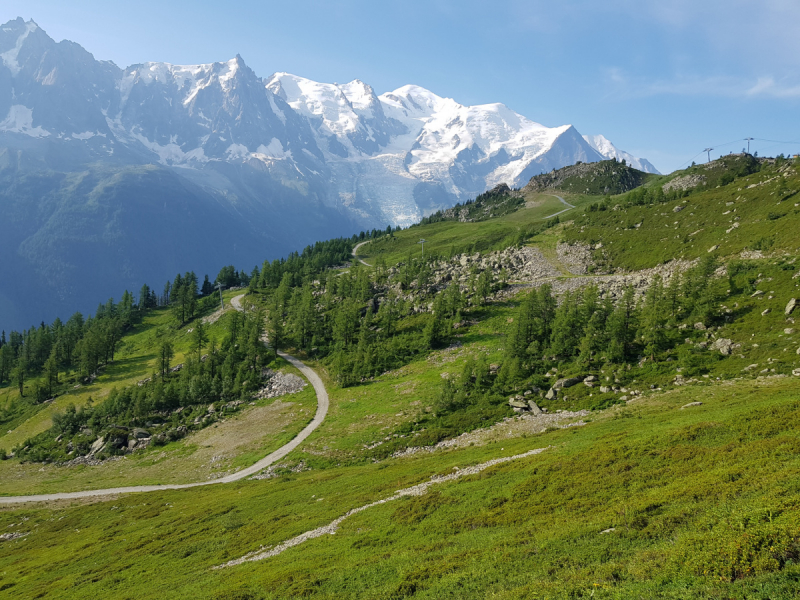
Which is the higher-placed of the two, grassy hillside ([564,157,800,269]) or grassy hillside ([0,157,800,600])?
grassy hillside ([564,157,800,269])

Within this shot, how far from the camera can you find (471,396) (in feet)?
228

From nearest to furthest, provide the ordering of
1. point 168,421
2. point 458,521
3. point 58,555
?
1. point 458,521
2. point 58,555
3. point 168,421

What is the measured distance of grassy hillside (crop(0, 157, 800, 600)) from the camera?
19.6 metres

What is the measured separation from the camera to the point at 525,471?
35.9m

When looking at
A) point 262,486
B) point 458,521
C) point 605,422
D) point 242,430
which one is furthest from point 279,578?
point 242,430

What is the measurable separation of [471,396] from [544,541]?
47.1 m

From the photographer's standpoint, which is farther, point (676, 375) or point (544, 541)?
point (676, 375)

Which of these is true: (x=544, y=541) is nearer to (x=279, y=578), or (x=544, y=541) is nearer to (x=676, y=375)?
(x=279, y=578)

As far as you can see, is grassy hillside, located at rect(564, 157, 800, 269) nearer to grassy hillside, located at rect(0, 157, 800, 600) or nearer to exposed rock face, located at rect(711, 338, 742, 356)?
grassy hillside, located at rect(0, 157, 800, 600)

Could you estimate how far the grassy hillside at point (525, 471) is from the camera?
19578 millimetres

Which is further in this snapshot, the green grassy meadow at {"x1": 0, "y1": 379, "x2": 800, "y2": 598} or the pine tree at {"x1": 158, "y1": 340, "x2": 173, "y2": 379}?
the pine tree at {"x1": 158, "y1": 340, "x2": 173, "y2": 379}

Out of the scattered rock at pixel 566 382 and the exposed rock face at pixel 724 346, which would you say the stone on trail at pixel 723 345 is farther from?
the scattered rock at pixel 566 382

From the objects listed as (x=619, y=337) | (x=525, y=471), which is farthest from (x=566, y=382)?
(x=525, y=471)

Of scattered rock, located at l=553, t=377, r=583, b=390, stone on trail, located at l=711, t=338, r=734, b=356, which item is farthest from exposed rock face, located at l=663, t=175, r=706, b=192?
scattered rock, located at l=553, t=377, r=583, b=390
